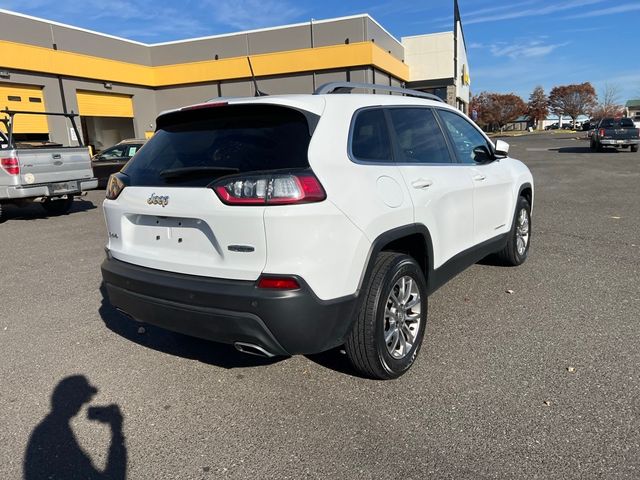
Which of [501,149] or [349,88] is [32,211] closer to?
[349,88]

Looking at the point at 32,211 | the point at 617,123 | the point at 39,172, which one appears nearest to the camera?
the point at 39,172

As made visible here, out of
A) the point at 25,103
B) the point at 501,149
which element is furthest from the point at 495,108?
the point at 501,149

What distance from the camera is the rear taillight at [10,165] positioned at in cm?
928

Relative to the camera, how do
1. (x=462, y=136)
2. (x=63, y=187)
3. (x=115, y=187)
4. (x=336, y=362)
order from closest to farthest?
(x=115, y=187), (x=336, y=362), (x=462, y=136), (x=63, y=187)

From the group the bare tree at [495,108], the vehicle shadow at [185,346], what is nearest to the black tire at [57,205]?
the vehicle shadow at [185,346]

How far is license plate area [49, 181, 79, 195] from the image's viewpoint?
989 centimetres

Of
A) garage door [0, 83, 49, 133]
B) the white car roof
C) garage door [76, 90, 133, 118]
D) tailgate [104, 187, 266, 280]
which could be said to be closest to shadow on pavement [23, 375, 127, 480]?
tailgate [104, 187, 266, 280]

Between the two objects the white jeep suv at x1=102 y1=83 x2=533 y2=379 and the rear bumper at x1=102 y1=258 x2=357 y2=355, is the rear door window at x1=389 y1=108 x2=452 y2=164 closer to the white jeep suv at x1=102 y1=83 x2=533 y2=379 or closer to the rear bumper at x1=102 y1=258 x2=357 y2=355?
the white jeep suv at x1=102 y1=83 x2=533 y2=379

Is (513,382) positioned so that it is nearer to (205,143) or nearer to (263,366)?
(263,366)

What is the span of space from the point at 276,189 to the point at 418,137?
1.56 metres

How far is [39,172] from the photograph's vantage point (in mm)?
9742

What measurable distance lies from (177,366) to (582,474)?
2.54 metres

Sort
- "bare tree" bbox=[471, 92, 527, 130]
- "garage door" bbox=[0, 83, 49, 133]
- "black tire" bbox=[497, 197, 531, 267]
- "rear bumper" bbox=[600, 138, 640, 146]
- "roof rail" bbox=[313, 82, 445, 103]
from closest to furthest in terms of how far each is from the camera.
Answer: "roof rail" bbox=[313, 82, 445, 103] → "black tire" bbox=[497, 197, 531, 267] → "garage door" bbox=[0, 83, 49, 133] → "rear bumper" bbox=[600, 138, 640, 146] → "bare tree" bbox=[471, 92, 527, 130]

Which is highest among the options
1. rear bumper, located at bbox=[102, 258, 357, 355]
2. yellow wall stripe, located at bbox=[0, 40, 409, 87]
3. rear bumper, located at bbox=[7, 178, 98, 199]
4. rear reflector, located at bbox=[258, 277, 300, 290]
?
yellow wall stripe, located at bbox=[0, 40, 409, 87]
